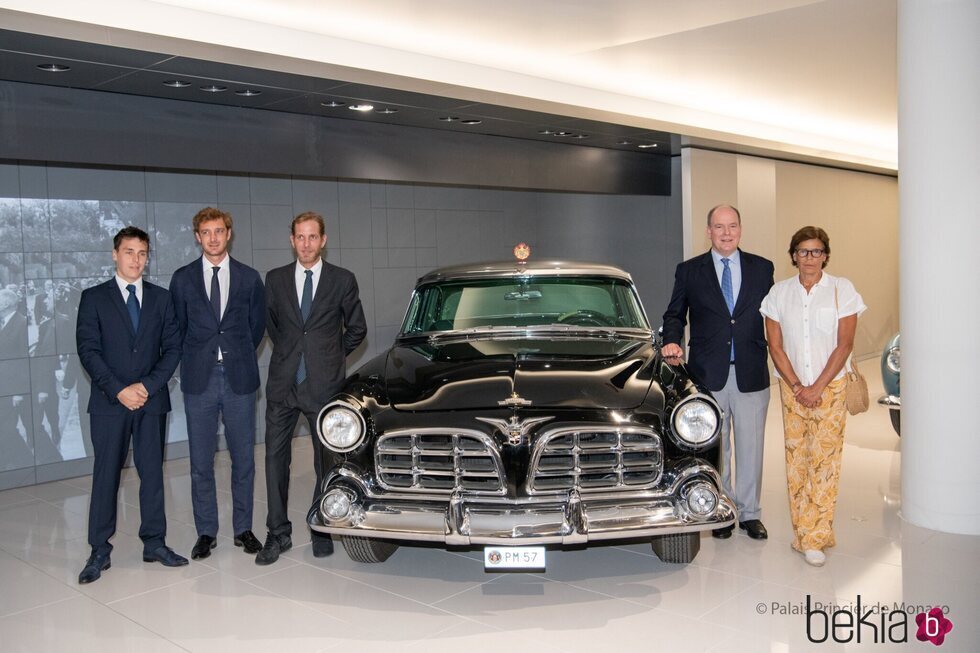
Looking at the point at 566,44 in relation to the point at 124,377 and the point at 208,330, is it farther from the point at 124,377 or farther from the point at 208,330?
the point at 124,377

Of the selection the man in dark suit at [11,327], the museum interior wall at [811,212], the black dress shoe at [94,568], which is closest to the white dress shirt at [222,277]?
the black dress shoe at [94,568]

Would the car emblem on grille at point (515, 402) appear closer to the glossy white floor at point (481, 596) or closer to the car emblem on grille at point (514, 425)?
the car emblem on grille at point (514, 425)

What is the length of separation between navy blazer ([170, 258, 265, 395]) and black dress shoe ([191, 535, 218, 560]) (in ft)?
2.73

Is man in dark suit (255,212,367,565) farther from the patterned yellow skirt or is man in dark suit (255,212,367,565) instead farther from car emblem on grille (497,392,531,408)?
the patterned yellow skirt

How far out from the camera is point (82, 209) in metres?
7.14

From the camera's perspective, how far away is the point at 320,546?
4.80 meters

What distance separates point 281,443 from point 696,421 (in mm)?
2243

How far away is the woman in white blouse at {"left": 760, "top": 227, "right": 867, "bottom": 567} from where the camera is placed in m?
4.49

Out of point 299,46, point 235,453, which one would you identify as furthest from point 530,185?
point 235,453

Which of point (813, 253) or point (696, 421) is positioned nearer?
point (696, 421)

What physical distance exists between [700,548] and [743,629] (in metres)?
1.06

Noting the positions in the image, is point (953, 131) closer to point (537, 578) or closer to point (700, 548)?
point (700, 548)

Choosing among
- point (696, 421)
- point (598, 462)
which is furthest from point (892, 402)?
point (598, 462)

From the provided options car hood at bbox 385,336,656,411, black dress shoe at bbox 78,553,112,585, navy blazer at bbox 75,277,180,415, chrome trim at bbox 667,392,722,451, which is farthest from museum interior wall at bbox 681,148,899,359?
black dress shoe at bbox 78,553,112,585
